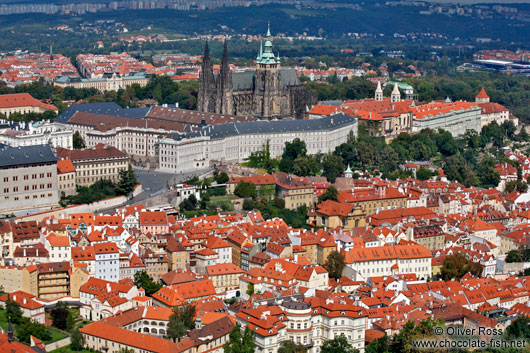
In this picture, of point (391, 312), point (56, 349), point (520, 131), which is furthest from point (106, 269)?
point (520, 131)

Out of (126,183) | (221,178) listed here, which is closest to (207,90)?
(221,178)

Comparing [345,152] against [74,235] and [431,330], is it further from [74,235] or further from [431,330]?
[431,330]

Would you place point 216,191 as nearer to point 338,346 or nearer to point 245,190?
point 245,190

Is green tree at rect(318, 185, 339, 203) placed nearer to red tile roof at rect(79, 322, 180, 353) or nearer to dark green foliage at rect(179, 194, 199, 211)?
dark green foliage at rect(179, 194, 199, 211)

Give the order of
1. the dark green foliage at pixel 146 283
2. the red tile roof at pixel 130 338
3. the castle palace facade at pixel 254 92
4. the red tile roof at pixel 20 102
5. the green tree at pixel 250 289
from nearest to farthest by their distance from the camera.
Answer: the red tile roof at pixel 130 338 → the dark green foliage at pixel 146 283 → the green tree at pixel 250 289 → the castle palace facade at pixel 254 92 → the red tile roof at pixel 20 102

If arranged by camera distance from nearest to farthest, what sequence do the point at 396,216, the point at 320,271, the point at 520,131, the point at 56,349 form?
the point at 56,349 < the point at 320,271 < the point at 396,216 < the point at 520,131

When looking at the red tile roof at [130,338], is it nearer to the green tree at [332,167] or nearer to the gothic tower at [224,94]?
the green tree at [332,167]

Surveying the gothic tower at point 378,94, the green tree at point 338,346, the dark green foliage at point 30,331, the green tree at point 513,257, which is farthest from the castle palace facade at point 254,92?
the green tree at point 338,346
